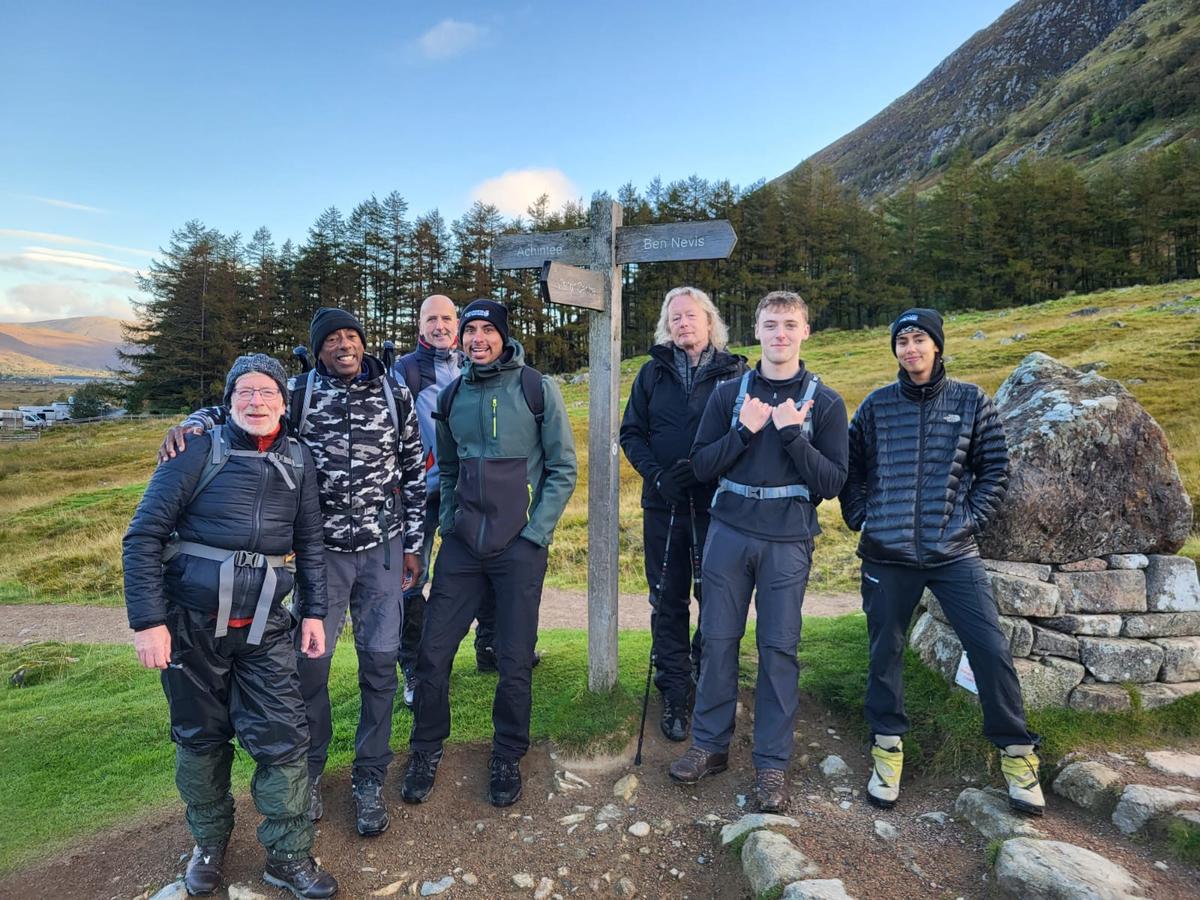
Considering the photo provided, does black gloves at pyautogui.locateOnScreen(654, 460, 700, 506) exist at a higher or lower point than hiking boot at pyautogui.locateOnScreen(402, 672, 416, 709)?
higher

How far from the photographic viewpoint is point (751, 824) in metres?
3.92

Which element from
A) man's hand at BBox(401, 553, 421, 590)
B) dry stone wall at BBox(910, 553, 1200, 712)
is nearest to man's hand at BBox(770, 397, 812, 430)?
dry stone wall at BBox(910, 553, 1200, 712)

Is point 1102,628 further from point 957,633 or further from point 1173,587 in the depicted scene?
point 957,633

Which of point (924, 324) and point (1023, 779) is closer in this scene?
point (1023, 779)

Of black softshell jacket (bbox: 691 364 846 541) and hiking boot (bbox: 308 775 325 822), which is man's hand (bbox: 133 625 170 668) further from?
black softshell jacket (bbox: 691 364 846 541)

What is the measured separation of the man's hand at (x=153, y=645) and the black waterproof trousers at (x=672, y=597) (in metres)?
2.99

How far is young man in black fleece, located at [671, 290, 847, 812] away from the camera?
4.17 metres

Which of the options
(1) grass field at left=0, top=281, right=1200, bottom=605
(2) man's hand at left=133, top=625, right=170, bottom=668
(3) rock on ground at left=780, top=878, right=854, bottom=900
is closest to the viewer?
(3) rock on ground at left=780, top=878, right=854, bottom=900

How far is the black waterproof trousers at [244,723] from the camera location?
3494mm

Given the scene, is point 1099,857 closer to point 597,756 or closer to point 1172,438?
point 597,756

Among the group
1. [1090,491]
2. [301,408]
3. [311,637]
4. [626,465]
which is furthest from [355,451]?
[626,465]

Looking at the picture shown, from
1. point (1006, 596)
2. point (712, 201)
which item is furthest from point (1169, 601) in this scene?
point (712, 201)

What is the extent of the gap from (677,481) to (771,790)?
2.00 metres

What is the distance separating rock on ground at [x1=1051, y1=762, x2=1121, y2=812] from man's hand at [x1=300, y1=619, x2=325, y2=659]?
4295 mm
